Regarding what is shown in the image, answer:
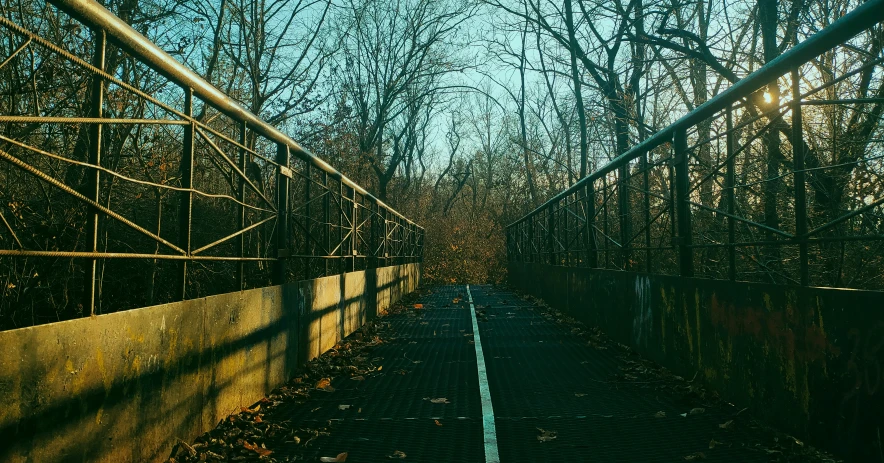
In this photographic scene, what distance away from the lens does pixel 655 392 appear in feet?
18.9

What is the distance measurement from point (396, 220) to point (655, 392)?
584 inches

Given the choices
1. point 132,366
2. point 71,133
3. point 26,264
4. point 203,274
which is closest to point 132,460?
point 132,366

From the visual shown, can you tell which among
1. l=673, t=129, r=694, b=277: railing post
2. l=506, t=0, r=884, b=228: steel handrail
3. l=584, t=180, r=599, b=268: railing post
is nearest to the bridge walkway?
l=673, t=129, r=694, b=277: railing post

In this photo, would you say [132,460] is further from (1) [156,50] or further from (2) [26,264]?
(2) [26,264]

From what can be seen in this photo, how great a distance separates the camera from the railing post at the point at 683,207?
248 inches

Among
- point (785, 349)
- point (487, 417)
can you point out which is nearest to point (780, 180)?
point (785, 349)

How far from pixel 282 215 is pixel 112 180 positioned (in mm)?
1684

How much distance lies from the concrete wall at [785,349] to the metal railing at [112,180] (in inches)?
142

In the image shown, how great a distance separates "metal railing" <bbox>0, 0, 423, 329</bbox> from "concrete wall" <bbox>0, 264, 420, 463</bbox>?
0.28 meters

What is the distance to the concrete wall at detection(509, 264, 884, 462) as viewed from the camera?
3.34 m

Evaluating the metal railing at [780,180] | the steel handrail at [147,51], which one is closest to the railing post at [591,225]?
the metal railing at [780,180]

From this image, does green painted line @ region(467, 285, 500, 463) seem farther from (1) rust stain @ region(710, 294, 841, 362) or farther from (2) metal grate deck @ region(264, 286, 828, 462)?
(1) rust stain @ region(710, 294, 841, 362)

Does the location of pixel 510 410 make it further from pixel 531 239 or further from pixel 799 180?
pixel 531 239

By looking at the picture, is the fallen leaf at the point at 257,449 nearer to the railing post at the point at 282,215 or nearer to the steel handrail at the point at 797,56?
the railing post at the point at 282,215
